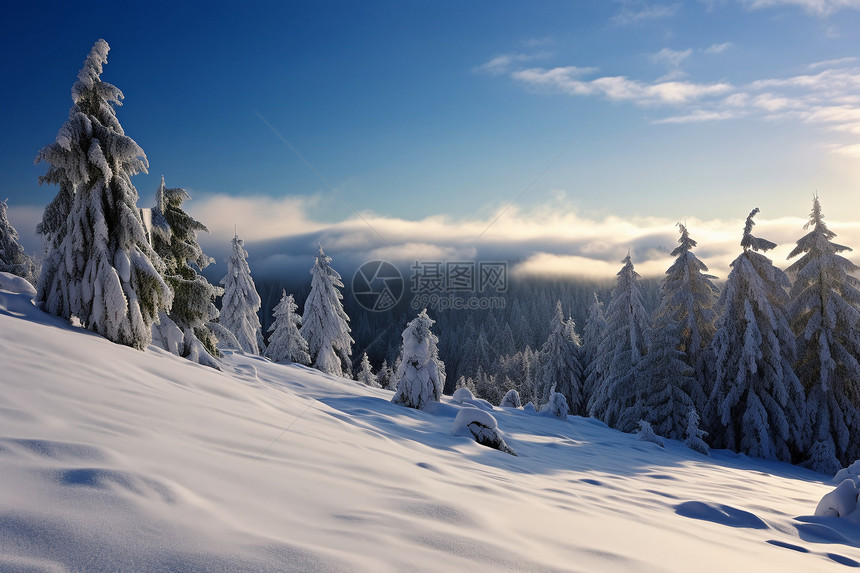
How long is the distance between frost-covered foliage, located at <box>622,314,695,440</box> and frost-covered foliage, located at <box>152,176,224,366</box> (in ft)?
66.6

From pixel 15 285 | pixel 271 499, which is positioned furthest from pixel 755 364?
pixel 15 285

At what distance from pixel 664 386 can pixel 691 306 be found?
15.2 ft

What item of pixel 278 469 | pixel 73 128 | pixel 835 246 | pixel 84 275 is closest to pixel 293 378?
A: pixel 84 275

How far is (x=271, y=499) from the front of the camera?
3.23 m

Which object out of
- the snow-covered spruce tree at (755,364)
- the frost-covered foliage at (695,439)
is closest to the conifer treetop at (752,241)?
the snow-covered spruce tree at (755,364)

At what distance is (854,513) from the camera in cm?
660

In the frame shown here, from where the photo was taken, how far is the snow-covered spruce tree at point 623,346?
24984 millimetres

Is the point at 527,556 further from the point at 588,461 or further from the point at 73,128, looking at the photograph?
the point at 73,128

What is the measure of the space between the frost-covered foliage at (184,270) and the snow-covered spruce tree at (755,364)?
75.6 ft

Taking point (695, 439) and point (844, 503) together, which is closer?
point (844, 503)

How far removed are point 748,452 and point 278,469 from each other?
23998 mm

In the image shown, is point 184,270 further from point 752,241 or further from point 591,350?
point 591,350

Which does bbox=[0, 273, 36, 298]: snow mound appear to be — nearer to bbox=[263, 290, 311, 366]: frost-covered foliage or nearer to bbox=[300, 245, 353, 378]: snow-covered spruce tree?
bbox=[263, 290, 311, 366]: frost-covered foliage

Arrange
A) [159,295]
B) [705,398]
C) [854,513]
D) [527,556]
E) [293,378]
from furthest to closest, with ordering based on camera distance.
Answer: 1. [705,398]
2. [293,378]
3. [159,295]
4. [854,513]
5. [527,556]
